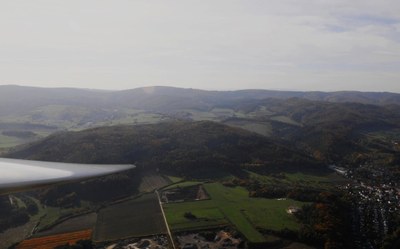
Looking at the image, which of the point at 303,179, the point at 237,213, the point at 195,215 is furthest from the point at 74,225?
the point at 303,179

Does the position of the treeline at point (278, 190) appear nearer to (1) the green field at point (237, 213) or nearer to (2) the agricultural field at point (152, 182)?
(1) the green field at point (237, 213)

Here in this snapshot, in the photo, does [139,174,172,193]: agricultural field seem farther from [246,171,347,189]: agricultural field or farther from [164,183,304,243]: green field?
[246,171,347,189]: agricultural field

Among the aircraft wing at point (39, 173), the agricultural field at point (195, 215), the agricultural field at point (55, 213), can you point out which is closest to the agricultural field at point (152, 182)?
the agricultural field at point (195, 215)

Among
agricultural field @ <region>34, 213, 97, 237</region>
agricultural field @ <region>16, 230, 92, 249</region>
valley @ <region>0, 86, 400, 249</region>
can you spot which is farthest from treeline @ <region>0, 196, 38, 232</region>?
agricultural field @ <region>16, 230, 92, 249</region>

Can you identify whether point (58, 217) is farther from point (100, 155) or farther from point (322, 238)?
point (322, 238)

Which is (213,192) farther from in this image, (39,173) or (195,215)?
(39,173)
